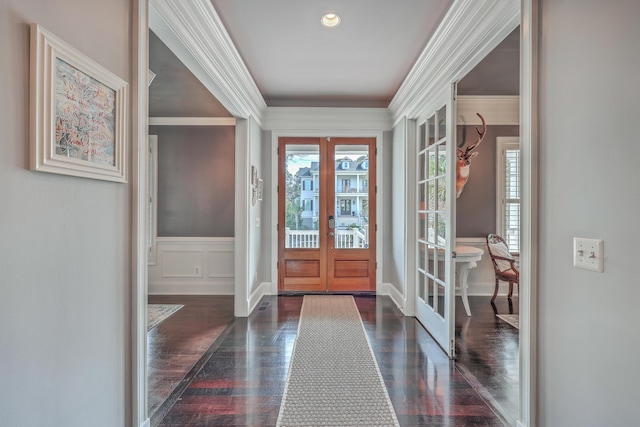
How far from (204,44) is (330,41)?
1.11 m

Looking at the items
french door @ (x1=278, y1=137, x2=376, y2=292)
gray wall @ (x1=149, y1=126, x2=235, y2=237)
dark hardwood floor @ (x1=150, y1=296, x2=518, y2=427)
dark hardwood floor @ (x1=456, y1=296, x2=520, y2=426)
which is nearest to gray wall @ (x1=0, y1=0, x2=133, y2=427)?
dark hardwood floor @ (x1=150, y1=296, x2=518, y2=427)

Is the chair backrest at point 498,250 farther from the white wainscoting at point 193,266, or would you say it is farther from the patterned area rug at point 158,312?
the patterned area rug at point 158,312

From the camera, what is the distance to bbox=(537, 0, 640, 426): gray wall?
1097 mm

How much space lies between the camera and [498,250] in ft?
13.2

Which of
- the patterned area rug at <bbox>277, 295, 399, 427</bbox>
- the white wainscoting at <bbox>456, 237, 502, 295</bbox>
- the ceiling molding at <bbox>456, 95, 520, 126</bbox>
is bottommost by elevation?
the patterned area rug at <bbox>277, 295, 399, 427</bbox>

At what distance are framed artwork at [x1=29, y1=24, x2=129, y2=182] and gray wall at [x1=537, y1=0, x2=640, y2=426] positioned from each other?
1.91 m

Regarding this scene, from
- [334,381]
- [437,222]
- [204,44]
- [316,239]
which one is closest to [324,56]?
[204,44]

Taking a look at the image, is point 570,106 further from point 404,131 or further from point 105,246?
point 404,131

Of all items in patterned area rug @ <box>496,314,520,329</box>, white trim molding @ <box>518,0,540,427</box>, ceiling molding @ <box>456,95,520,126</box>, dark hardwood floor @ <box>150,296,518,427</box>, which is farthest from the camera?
ceiling molding @ <box>456,95,520,126</box>

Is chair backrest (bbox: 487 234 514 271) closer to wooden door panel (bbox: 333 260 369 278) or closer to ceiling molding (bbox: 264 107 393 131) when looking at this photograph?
wooden door panel (bbox: 333 260 369 278)

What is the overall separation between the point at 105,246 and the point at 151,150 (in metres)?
3.61

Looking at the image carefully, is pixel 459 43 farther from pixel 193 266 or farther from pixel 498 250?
pixel 193 266

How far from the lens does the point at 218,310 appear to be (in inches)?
155

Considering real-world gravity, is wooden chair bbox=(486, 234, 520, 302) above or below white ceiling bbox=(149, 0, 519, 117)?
below
